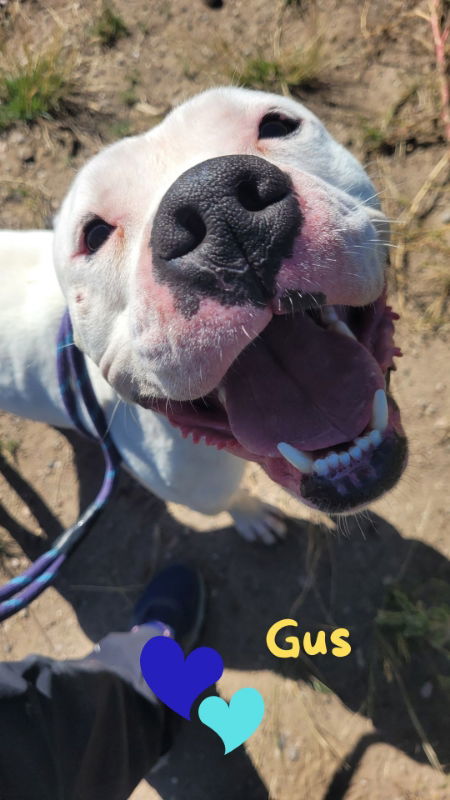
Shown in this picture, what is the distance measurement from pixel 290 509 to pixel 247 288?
1.97 metres

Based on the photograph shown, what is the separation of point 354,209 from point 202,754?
2.57m

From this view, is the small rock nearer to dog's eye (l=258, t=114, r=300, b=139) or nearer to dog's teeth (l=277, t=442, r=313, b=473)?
dog's teeth (l=277, t=442, r=313, b=473)

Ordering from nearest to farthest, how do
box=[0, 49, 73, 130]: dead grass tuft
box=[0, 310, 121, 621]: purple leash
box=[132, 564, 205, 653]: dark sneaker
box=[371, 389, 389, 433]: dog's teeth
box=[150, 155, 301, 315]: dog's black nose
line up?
box=[150, 155, 301, 315]: dog's black nose < box=[371, 389, 389, 433]: dog's teeth < box=[0, 310, 121, 621]: purple leash < box=[132, 564, 205, 653]: dark sneaker < box=[0, 49, 73, 130]: dead grass tuft

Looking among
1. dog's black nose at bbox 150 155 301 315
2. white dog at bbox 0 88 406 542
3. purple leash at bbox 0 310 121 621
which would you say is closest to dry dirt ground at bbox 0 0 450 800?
purple leash at bbox 0 310 121 621

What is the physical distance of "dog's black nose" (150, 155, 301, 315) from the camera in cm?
140

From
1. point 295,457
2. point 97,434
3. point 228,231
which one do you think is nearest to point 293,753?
point 97,434

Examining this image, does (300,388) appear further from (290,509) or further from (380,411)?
(290,509)

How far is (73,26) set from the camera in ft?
13.2

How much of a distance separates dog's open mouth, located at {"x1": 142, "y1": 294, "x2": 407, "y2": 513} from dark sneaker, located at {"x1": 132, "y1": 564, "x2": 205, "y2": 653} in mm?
1439

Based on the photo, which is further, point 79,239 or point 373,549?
point 373,549

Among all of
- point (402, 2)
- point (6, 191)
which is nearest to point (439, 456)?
point (402, 2)

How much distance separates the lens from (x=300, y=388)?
1.87m

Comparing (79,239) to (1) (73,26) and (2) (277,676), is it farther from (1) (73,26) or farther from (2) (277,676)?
(1) (73,26)

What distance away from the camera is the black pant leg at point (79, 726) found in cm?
208
